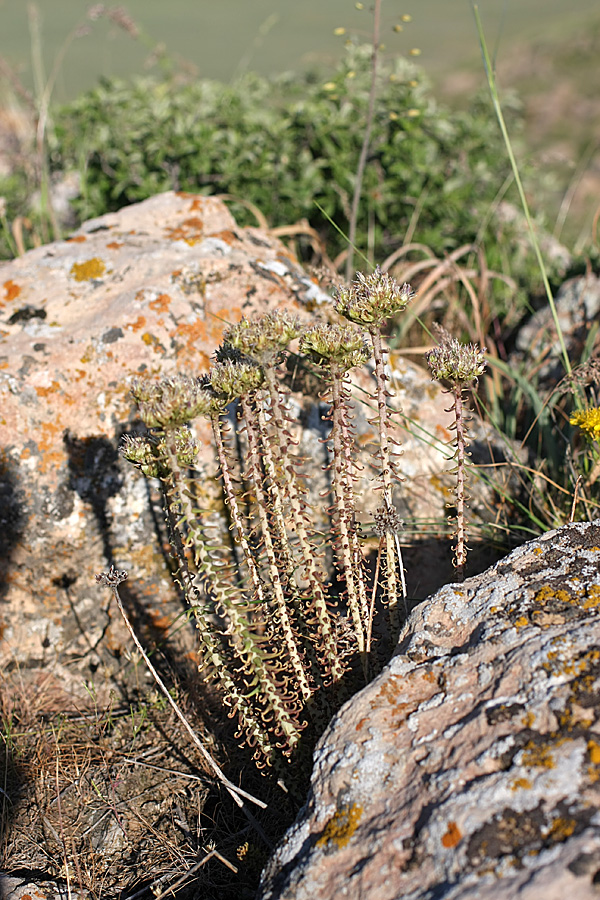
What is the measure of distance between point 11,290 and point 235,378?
2.05 m

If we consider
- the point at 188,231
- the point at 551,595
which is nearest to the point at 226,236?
the point at 188,231

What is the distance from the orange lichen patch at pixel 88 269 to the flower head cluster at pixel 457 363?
2137 mm

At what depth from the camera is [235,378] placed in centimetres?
195

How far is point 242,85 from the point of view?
234 inches

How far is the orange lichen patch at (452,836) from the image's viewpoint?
1.52 m

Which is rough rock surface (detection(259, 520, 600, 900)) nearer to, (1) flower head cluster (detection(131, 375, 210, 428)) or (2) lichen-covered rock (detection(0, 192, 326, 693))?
(1) flower head cluster (detection(131, 375, 210, 428))

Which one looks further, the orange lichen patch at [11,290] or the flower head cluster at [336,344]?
the orange lichen patch at [11,290]

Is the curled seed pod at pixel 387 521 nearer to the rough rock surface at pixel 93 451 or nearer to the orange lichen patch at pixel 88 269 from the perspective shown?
the rough rock surface at pixel 93 451

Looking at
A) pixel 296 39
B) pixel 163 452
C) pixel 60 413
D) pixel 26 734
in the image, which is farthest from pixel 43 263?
pixel 296 39

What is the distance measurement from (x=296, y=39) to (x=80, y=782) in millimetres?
32349

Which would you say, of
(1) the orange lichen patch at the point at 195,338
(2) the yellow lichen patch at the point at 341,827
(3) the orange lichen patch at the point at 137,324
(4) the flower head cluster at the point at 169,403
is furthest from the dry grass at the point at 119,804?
(3) the orange lichen patch at the point at 137,324

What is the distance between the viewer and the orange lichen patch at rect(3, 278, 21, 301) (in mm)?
3390

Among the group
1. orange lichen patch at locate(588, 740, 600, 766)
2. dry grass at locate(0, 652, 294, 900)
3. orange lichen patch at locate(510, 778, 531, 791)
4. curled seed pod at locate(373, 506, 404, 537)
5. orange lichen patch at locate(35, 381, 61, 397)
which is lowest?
dry grass at locate(0, 652, 294, 900)

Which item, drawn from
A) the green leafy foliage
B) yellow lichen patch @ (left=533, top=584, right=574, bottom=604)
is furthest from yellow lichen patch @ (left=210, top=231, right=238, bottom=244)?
yellow lichen patch @ (left=533, top=584, right=574, bottom=604)
